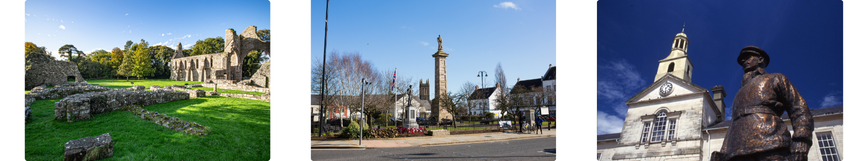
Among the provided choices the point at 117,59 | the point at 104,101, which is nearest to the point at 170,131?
the point at 104,101

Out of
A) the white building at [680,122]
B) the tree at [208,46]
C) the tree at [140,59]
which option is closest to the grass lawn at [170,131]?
the tree at [140,59]

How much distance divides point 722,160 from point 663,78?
51.4 inches

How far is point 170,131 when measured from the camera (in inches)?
240

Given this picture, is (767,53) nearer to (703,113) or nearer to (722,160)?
(703,113)

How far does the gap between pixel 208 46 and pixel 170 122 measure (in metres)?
1.64

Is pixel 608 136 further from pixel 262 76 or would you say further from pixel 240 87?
pixel 240 87

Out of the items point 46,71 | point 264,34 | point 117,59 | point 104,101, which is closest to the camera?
point 46,71

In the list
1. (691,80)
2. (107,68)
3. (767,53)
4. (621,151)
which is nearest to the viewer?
(767,53)

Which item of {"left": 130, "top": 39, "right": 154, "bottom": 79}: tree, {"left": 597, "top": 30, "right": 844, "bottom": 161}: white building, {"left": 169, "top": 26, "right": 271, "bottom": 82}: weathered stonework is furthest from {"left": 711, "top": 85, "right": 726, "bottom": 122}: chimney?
{"left": 130, "top": 39, "right": 154, "bottom": 79}: tree

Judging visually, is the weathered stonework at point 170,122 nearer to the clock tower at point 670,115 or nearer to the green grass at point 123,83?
the green grass at point 123,83

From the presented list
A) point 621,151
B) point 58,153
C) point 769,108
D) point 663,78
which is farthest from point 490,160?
point 58,153

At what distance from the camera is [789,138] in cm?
448

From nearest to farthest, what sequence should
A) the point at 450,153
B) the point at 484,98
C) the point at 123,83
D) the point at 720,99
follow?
the point at 720,99, the point at 123,83, the point at 450,153, the point at 484,98

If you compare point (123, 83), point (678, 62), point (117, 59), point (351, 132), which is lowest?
point (351, 132)
